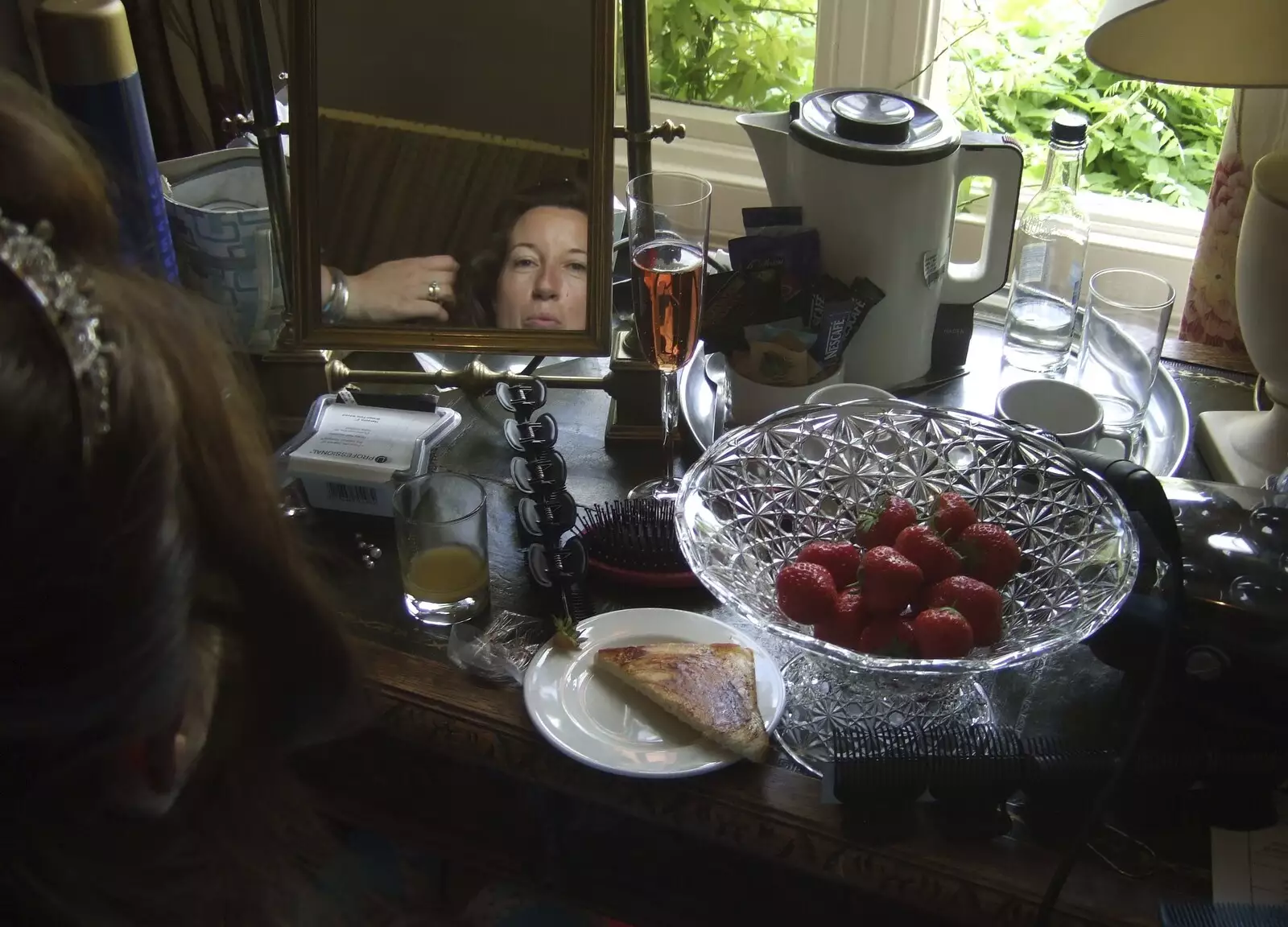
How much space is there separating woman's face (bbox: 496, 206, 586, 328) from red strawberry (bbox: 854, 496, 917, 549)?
34cm

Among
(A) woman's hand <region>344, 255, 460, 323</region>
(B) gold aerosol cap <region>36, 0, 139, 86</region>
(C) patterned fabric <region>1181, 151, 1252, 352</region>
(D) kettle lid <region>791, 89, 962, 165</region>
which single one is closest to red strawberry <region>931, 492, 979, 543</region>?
(D) kettle lid <region>791, 89, 962, 165</region>

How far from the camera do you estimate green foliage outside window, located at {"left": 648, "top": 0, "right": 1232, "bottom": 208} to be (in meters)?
1.64

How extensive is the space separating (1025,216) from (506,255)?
1.81 feet

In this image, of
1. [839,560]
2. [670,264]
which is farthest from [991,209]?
[839,560]

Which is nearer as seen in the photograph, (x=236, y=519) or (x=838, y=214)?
(x=236, y=519)

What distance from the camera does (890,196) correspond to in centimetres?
103

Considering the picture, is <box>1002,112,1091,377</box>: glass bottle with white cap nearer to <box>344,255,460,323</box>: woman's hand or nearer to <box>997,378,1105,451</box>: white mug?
<box>997,378,1105,451</box>: white mug

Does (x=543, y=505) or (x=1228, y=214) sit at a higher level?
(x=1228, y=214)

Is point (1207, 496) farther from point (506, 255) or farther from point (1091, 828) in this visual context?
point (506, 255)

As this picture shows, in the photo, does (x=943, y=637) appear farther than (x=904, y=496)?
No

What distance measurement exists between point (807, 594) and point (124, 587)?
43cm

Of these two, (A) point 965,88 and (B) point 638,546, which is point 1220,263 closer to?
(A) point 965,88

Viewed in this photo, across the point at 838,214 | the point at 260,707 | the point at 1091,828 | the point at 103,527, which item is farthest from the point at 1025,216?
the point at 103,527

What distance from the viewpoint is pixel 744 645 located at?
830 mm
